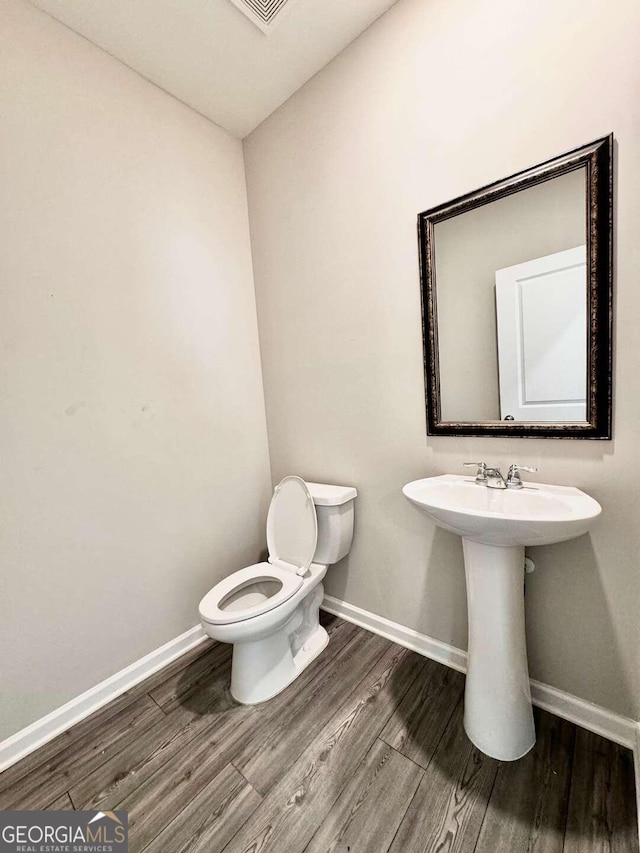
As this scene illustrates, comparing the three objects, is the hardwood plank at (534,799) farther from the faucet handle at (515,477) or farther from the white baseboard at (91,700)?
the white baseboard at (91,700)

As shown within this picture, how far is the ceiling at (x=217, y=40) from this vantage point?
132 cm

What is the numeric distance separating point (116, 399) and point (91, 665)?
3.69 ft

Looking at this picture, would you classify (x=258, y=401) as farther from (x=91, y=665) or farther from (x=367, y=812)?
(x=367, y=812)

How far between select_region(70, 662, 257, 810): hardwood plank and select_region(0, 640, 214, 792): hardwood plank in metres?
0.21

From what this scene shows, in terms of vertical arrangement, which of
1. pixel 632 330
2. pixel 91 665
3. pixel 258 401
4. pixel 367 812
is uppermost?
pixel 632 330

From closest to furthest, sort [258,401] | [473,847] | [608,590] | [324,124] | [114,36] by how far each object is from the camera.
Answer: [473,847] → [608,590] → [114,36] → [324,124] → [258,401]

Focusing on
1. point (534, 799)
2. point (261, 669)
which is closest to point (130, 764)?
point (261, 669)

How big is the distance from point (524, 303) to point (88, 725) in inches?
91.9

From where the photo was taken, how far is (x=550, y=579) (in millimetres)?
1228

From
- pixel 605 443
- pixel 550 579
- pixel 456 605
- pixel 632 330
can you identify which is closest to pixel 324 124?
pixel 632 330

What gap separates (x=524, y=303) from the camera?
1224 millimetres

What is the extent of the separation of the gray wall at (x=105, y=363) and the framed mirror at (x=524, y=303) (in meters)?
1.15

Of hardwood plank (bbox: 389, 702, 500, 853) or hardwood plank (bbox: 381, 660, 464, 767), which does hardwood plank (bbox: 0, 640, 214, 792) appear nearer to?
hardwood plank (bbox: 381, 660, 464, 767)

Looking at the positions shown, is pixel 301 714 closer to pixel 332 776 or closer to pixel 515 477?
pixel 332 776
